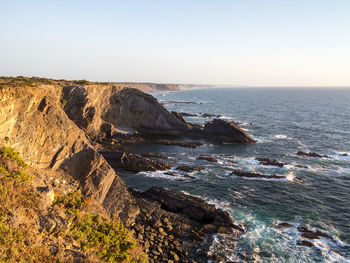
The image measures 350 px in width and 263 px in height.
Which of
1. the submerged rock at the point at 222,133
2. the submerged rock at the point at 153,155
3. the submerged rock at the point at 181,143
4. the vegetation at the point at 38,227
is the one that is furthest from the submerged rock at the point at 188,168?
the vegetation at the point at 38,227

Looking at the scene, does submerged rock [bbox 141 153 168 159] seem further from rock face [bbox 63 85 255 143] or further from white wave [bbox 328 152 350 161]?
white wave [bbox 328 152 350 161]

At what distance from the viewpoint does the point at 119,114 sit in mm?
66875

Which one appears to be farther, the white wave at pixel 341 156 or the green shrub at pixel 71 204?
the white wave at pixel 341 156

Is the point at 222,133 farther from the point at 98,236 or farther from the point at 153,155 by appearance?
the point at 98,236

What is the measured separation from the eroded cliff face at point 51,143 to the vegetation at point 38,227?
12.0 ft

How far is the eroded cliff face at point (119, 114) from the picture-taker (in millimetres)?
54531

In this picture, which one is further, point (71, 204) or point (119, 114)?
point (119, 114)

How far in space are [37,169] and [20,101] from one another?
596 cm

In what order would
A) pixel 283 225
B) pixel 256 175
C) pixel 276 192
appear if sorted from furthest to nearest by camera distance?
pixel 256 175
pixel 276 192
pixel 283 225

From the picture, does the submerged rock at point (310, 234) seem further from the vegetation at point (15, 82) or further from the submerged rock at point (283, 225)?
the vegetation at point (15, 82)

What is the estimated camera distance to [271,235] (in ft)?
79.6

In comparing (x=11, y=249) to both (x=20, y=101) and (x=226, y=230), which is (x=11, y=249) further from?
(x=226, y=230)

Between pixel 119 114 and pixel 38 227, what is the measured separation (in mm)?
57329

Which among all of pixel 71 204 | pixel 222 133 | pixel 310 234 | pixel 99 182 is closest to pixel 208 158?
pixel 222 133
